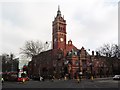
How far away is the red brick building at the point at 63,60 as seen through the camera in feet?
298

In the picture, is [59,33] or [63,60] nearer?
[63,60]

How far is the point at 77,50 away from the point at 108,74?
16616mm

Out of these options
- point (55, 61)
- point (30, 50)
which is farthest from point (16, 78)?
point (55, 61)

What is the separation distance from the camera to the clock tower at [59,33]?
98.0 meters

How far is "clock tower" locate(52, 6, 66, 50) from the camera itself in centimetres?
9797

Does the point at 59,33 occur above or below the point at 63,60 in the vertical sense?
above

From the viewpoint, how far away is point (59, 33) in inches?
3863

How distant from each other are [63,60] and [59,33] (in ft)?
40.5

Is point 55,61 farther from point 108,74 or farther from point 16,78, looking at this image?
point 16,78

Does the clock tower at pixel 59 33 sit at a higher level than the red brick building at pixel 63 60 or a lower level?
higher

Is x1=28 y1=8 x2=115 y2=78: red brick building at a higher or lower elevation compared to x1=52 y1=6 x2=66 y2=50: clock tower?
lower

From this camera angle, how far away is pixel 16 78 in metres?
58.1

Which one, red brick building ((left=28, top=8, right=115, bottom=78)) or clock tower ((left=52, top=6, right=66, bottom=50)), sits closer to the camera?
red brick building ((left=28, top=8, right=115, bottom=78))

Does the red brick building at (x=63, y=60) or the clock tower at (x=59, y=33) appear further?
the clock tower at (x=59, y=33)
